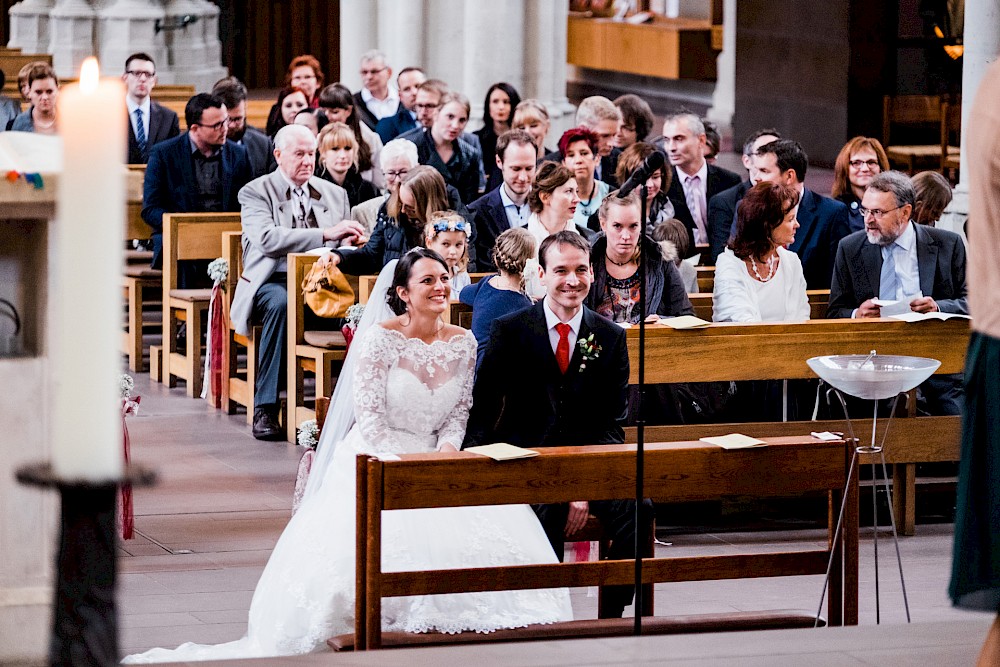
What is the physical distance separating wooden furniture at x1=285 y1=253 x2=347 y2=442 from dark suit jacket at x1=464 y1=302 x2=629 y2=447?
244 centimetres

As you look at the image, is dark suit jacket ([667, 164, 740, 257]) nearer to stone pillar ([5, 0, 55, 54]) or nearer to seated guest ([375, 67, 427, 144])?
seated guest ([375, 67, 427, 144])

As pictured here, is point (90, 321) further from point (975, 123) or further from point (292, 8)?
point (292, 8)

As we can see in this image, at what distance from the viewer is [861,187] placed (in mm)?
8367

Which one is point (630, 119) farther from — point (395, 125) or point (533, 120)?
point (395, 125)

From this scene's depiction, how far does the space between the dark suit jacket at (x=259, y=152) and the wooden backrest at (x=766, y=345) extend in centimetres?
406

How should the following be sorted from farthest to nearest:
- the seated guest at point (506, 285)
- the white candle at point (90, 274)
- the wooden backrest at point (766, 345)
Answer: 1. the wooden backrest at point (766, 345)
2. the seated guest at point (506, 285)
3. the white candle at point (90, 274)

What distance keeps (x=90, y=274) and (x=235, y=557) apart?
504cm

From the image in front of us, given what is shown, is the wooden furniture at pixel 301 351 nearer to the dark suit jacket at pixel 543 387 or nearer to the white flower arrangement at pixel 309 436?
the white flower arrangement at pixel 309 436

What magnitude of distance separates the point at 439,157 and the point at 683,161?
4.93ft

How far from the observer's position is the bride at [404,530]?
4875 millimetres

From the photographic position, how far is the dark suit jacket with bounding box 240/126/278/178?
9.70m

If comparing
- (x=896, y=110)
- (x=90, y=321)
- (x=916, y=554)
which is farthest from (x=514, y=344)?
(x=896, y=110)

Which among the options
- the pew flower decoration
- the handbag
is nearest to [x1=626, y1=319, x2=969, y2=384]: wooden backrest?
the handbag

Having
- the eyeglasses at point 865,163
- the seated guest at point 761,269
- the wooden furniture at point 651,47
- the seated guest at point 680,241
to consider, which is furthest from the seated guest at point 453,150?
the wooden furniture at point 651,47
